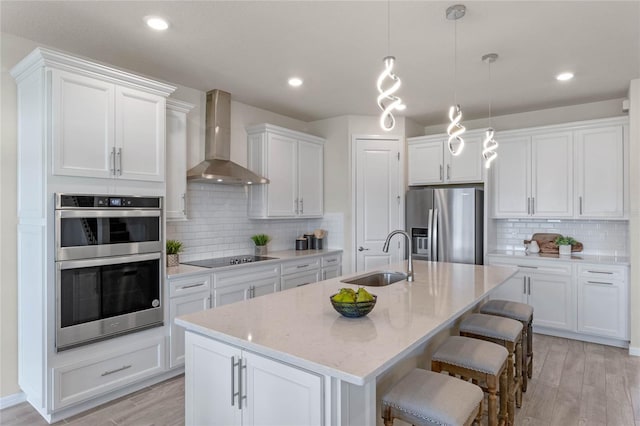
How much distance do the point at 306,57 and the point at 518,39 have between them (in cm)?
165

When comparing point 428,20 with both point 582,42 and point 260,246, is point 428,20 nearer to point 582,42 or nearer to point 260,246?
point 582,42

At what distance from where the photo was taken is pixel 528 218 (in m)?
4.71

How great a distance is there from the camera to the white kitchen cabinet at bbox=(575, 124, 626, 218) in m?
4.08

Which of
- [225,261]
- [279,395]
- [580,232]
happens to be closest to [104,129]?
[225,261]

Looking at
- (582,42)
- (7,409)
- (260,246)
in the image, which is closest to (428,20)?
(582,42)

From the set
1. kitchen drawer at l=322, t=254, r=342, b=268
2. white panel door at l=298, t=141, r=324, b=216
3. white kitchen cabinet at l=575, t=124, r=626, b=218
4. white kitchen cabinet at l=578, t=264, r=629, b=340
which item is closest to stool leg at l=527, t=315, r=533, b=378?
white kitchen cabinet at l=578, t=264, r=629, b=340

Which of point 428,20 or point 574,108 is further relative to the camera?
point 574,108

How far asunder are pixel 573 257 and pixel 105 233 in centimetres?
469

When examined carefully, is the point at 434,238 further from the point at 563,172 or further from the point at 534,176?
the point at 563,172

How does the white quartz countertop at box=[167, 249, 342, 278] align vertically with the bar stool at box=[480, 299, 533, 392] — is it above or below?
above

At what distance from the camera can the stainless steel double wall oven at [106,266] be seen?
8.40ft

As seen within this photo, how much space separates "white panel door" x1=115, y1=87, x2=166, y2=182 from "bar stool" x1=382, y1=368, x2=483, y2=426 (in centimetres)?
242

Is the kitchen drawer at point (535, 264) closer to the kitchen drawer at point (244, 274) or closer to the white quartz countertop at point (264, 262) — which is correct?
the white quartz countertop at point (264, 262)

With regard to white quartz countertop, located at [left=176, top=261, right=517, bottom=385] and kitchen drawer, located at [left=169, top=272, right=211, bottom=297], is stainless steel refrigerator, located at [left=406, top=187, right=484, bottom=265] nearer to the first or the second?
white quartz countertop, located at [left=176, top=261, right=517, bottom=385]
